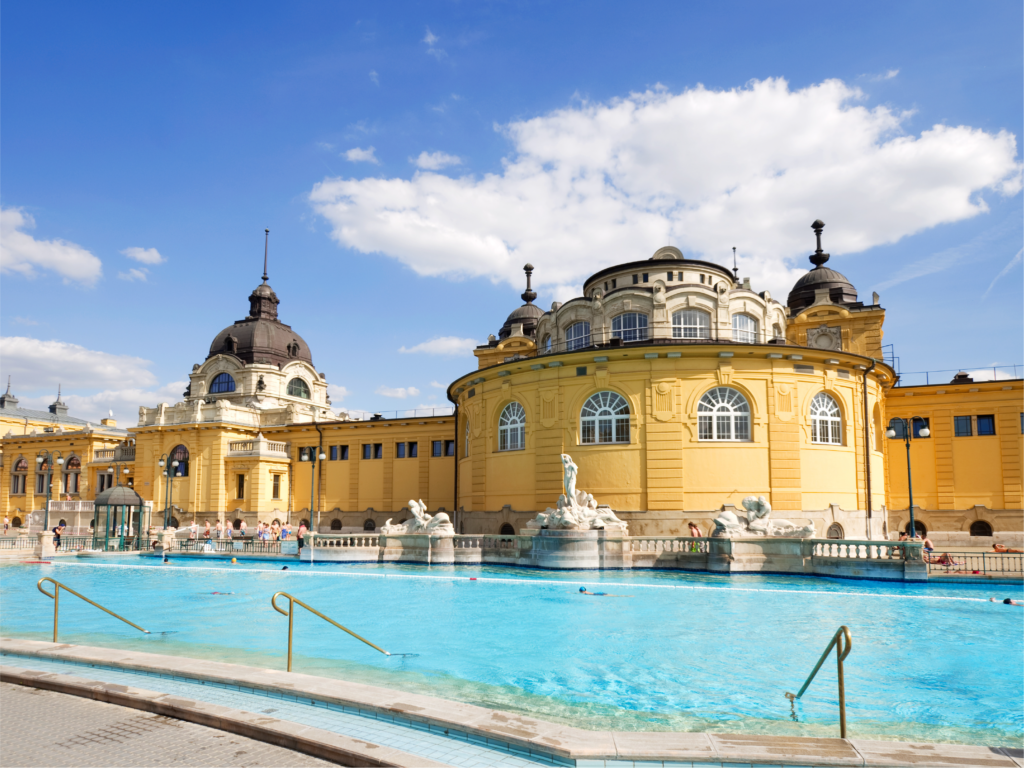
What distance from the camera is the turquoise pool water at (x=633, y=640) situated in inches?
353

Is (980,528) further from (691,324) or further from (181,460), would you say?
(181,460)

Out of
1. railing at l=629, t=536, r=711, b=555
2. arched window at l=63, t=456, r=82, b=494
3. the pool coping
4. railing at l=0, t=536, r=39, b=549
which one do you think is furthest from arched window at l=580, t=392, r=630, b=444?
arched window at l=63, t=456, r=82, b=494

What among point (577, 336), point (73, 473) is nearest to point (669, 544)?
point (577, 336)

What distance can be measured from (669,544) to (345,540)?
1348 cm

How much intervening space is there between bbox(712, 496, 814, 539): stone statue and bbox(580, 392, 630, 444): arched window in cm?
658

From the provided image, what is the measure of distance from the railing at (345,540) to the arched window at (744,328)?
63.8 ft

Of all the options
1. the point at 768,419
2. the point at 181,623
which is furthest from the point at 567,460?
the point at 181,623

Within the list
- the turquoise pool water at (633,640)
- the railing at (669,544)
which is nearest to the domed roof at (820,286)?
the railing at (669,544)

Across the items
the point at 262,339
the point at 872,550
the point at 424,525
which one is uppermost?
the point at 262,339

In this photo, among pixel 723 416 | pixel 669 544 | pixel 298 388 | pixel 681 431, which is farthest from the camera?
pixel 298 388

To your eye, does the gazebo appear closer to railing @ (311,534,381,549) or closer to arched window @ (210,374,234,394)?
railing @ (311,534,381,549)

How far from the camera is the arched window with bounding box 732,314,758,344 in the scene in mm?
35281

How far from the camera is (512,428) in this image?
116 feet

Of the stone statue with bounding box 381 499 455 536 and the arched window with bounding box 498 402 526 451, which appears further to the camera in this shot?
the arched window with bounding box 498 402 526 451
